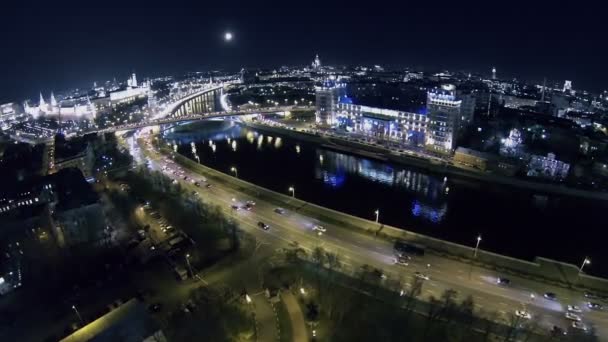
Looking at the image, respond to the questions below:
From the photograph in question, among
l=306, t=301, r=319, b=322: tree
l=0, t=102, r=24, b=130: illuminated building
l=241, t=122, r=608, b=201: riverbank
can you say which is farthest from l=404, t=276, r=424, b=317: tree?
l=0, t=102, r=24, b=130: illuminated building

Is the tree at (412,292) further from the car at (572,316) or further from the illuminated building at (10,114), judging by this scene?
the illuminated building at (10,114)

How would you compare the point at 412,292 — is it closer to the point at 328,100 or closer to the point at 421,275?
the point at 421,275

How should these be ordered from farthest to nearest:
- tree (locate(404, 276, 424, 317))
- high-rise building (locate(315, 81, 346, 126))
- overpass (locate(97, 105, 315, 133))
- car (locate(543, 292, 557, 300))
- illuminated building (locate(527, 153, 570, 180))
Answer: high-rise building (locate(315, 81, 346, 126))
overpass (locate(97, 105, 315, 133))
illuminated building (locate(527, 153, 570, 180))
car (locate(543, 292, 557, 300))
tree (locate(404, 276, 424, 317))

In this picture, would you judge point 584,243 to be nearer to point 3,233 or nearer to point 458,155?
point 458,155

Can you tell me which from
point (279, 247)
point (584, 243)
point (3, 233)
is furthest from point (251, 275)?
point (584, 243)

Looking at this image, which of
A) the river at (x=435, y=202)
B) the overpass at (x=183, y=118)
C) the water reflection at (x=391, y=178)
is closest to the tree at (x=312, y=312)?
the river at (x=435, y=202)

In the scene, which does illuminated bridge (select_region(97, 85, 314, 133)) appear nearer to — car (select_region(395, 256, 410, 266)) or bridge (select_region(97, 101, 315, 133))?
bridge (select_region(97, 101, 315, 133))
